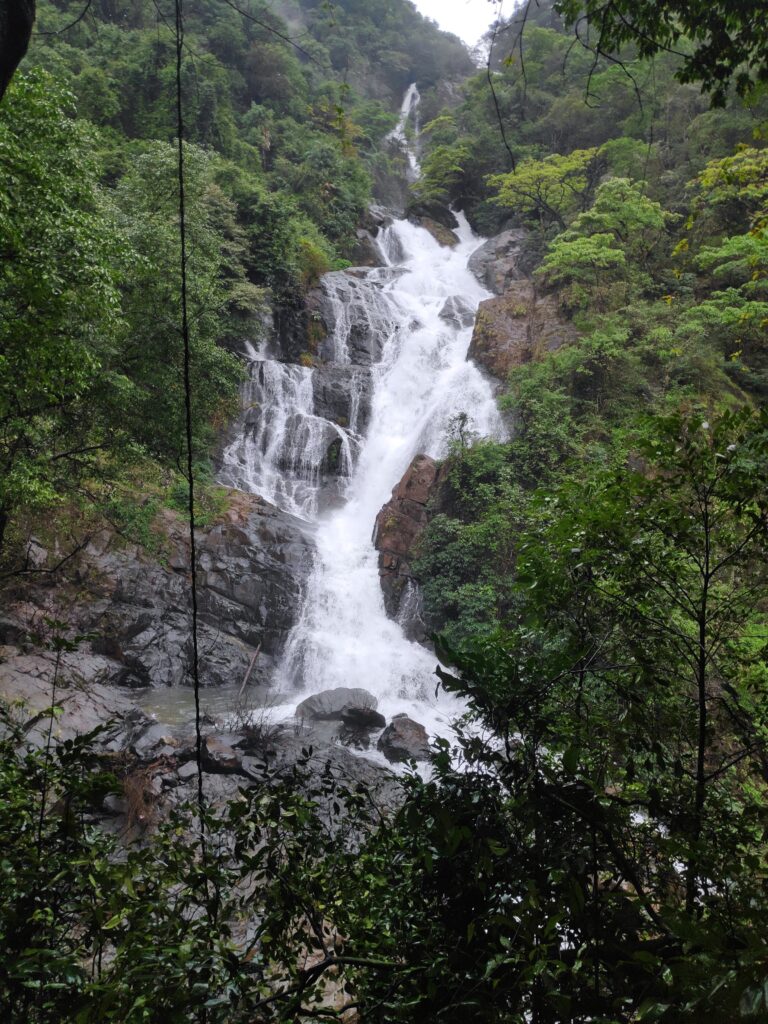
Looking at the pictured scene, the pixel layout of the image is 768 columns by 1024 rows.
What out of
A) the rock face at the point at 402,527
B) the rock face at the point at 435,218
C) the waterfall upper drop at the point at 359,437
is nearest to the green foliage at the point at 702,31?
the waterfall upper drop at the point at 359,437

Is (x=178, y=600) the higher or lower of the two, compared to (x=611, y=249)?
lower

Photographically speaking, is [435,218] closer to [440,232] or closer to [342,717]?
[440,232]

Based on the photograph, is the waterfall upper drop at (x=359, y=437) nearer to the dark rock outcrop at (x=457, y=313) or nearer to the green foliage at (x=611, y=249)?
the dark rock outcrop at (x=457, y=313)

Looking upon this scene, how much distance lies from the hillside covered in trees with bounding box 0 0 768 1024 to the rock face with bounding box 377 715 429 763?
77 mm

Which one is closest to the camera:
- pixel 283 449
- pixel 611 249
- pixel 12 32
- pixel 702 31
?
pixel 12 32

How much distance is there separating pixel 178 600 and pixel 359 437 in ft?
25.5

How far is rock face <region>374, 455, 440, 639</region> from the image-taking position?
13582mm

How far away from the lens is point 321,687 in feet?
38.2

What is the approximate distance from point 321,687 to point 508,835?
10.6 metres

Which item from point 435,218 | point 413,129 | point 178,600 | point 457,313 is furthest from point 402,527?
point 413,129

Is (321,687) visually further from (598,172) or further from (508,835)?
(598,172)

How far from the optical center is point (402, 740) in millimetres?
9234

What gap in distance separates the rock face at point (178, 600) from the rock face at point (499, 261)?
15.0 meters

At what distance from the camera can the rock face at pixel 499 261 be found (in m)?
23.4
